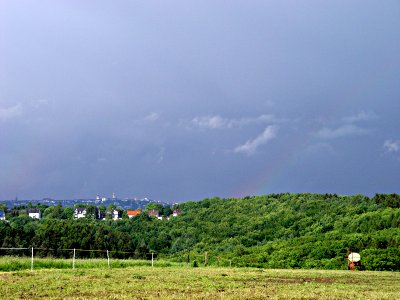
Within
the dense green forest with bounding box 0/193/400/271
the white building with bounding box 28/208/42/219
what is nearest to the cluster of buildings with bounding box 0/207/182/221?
the white building with bounding box 28/208/42/219

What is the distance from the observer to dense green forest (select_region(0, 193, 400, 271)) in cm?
8688

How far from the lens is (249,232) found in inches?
5256

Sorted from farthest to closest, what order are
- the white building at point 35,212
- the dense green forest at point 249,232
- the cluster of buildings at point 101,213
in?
the cluster of buildings at point 101,213 → the white building at point 35,212 → the dense green forest at point 249,232

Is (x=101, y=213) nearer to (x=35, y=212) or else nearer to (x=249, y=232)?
(x=35, y=212)

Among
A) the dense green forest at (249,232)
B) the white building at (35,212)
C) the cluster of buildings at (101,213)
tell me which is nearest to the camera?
the dense green forest at (249,232)

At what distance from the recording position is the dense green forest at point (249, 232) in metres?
86.9

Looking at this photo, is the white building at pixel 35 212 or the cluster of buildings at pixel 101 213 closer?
the white building at pixel 35 212

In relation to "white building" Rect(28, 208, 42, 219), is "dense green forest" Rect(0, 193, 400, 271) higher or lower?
lower

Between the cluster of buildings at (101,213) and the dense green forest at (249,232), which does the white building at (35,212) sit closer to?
the cluster of buildings at (101,213)

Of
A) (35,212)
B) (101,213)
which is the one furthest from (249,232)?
(101,213)

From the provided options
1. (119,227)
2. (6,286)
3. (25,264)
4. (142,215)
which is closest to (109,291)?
→ (6,286)

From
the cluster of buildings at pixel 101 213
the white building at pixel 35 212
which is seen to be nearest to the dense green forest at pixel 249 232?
the white building at pixel 35 212

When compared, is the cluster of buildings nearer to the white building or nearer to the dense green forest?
the white building

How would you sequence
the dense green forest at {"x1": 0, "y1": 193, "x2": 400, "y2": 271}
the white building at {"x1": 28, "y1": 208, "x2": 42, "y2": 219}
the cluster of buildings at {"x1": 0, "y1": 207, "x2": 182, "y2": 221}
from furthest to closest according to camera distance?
the cluster of buildings at {"x1": 0, "y1": 207, "x2": 182, "y2": 221} < the white building at {"x1": 28, "y1": 208, "x2": 42, "y2": 219} < the dense green forest at {"x1": 0, "y1": 193, "x2": 400, "y2": 271}
